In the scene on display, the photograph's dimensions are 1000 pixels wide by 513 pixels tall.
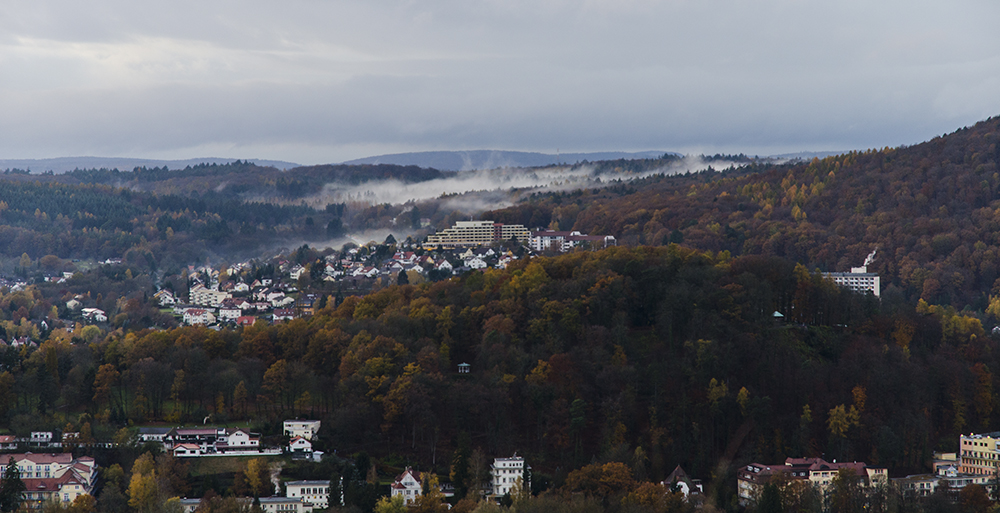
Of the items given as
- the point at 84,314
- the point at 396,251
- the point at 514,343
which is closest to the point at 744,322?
the point at 514,343

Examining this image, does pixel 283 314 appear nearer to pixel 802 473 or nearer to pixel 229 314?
pixel 229 314

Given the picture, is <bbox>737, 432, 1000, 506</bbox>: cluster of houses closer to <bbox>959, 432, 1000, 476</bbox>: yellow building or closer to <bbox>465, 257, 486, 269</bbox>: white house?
<bbox>959, 432, 1000, 476</bbox>: yellow building

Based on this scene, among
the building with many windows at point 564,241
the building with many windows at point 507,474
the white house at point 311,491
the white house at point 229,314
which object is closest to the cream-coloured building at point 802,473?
the building with many windows at point 507,474

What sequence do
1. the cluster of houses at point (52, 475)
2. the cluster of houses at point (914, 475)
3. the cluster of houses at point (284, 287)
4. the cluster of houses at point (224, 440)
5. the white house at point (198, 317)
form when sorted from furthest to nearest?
the cluster of houses at point (284, 287) → the white house at point (198, 317) → the cluster of houses at point (224, 440) → the cluster of houses at point (914, 475) → the cluster of houses at point (52, 475)

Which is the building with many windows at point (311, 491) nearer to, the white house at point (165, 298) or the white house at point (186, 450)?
the white house at point (186, 450)

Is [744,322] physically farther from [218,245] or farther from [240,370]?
[218,245]
